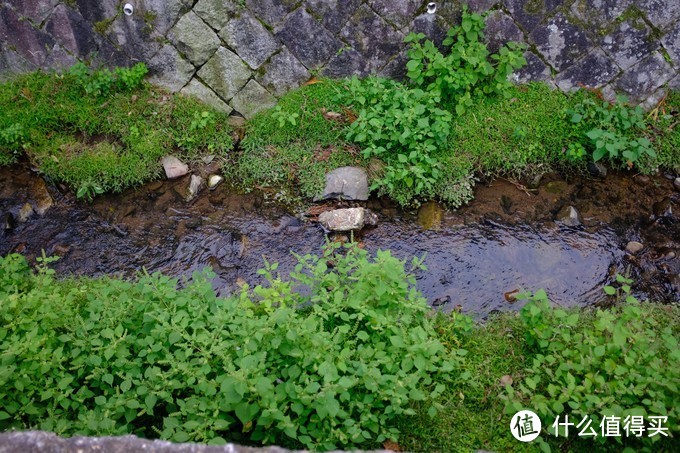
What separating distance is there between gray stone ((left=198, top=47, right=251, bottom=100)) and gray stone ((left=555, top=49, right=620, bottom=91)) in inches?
126

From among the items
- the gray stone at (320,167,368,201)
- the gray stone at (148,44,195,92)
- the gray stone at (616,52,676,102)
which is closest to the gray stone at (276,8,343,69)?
the gray stone at (148,44,195,92)

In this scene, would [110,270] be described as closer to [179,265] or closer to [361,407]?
[179,265]

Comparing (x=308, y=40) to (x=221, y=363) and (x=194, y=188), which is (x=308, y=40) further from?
(x=221, y=363)

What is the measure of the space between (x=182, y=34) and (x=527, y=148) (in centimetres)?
355

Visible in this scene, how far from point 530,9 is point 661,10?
1243 mm

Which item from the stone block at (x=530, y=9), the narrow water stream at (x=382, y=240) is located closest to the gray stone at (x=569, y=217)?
the narrow water stream at (x=382, y=240)

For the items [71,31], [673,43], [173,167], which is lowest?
[173,167]

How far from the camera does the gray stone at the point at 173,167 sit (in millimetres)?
5336

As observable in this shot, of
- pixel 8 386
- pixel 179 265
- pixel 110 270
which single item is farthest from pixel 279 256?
pixel 8 386

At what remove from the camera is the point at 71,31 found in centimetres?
A: 530

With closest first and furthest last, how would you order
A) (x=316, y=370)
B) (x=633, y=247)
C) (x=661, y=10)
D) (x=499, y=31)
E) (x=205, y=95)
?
1. (x=316, y=370)
2. (x=633, y=247)
3. (x=661, y=10)
4. (x=499, y=31)
5. (x=205, y=95)

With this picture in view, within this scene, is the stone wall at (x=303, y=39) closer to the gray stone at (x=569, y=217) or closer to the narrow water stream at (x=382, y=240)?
the narrow water stream at (x=382, y=240)

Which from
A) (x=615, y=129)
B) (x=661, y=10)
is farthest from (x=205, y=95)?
(x=661, y=10)

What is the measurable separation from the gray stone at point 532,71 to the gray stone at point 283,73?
2140 millimetres
